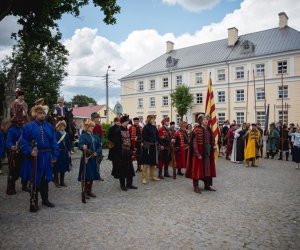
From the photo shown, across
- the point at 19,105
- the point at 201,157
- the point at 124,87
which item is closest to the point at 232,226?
the point at 201,157

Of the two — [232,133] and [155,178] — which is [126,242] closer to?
[155,178]

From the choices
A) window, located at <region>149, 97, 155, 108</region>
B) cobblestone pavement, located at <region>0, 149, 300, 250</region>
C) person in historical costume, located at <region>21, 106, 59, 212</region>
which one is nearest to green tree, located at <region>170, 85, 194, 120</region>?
window, located at <region>149, 97, 155, 108</region>

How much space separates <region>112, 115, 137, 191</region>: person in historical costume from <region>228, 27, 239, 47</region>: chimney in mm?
37075

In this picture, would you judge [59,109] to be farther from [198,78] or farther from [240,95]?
[198,78]

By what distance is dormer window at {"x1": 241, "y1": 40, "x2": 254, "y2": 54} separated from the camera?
37.8m

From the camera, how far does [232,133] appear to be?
51.3 ft

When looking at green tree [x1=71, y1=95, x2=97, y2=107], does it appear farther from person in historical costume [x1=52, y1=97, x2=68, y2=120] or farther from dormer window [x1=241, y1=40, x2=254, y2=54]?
person in historical costume [x1=52, y1=97, x2=68, y2=120]

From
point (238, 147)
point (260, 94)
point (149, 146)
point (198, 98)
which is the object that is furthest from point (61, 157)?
point (198, 98)

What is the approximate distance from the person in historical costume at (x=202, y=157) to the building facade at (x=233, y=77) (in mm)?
23597

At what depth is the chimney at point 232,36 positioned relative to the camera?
41.1 m

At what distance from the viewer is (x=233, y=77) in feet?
126

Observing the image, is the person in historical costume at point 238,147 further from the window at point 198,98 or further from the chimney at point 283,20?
the chimney at point 283,20

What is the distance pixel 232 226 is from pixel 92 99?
9492 cm

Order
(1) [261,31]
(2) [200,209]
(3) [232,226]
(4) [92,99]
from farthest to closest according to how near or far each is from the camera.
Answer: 1. (4) [92,99]
2. (1) [261,31]
3. (2) [200,209]
4. (3) [232,226]
